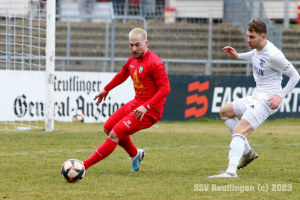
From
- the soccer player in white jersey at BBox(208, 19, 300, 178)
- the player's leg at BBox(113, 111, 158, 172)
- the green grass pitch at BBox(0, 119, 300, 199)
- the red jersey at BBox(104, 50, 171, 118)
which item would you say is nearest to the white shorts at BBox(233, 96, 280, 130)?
the soccer player in white jersey at BBox(208, 19, 300, 178)

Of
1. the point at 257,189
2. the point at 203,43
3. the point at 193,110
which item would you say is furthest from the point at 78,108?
the point at 257,189

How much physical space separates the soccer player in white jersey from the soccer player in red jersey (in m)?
1.01

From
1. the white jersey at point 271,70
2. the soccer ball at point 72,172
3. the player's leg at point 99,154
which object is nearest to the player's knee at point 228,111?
the white jersey at point 271,70

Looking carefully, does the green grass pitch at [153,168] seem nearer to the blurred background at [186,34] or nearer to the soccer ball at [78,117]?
the soccer ball at [78,117]

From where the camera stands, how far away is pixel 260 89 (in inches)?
216

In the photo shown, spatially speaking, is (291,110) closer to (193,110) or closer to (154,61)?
(193,110)

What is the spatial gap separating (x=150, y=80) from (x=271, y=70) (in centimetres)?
149

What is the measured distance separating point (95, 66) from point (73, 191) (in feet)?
40.5

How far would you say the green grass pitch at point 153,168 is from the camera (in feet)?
14.3

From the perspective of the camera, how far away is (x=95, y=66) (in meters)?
16.5

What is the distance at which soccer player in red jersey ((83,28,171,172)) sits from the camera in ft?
16.9

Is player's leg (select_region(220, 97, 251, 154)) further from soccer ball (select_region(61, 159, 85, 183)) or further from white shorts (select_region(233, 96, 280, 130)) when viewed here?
soccer ball (select_region(61, 159, 85, 183))

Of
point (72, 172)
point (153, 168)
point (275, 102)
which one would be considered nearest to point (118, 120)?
point (153, 168)

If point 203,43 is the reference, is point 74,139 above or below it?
below
